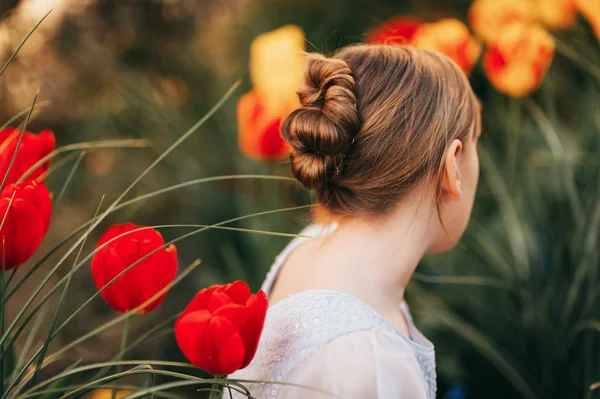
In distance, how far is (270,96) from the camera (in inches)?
81.7

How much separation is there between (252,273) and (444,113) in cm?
129

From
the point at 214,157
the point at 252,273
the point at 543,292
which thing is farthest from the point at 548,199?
the point at 214,157

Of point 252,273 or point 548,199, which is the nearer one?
point 548,199

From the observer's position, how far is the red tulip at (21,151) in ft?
3.35

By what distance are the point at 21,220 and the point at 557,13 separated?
2.06 metres

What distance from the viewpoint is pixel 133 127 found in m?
2.95

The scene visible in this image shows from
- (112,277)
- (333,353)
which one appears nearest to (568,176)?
(333,353)

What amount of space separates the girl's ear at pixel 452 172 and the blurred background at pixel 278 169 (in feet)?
1.16

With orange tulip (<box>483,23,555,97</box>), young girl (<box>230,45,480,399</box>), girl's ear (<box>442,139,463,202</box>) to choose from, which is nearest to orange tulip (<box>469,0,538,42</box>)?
orange tulip (<box>483,23,555,97</box>)

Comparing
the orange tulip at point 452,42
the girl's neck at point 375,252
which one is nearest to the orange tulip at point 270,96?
the orange tulip at point 452,42

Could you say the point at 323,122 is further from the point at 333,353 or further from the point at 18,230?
the point at 18,230

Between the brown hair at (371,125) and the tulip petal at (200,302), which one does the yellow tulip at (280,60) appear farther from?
the tulip petal at (200,302)

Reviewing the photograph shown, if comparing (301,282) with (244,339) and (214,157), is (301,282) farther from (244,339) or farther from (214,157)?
(214,157)

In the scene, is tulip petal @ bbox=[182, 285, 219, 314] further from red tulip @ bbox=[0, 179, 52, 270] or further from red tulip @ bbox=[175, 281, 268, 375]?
red tulip @ bbox=[0, 179, 52, 270]
